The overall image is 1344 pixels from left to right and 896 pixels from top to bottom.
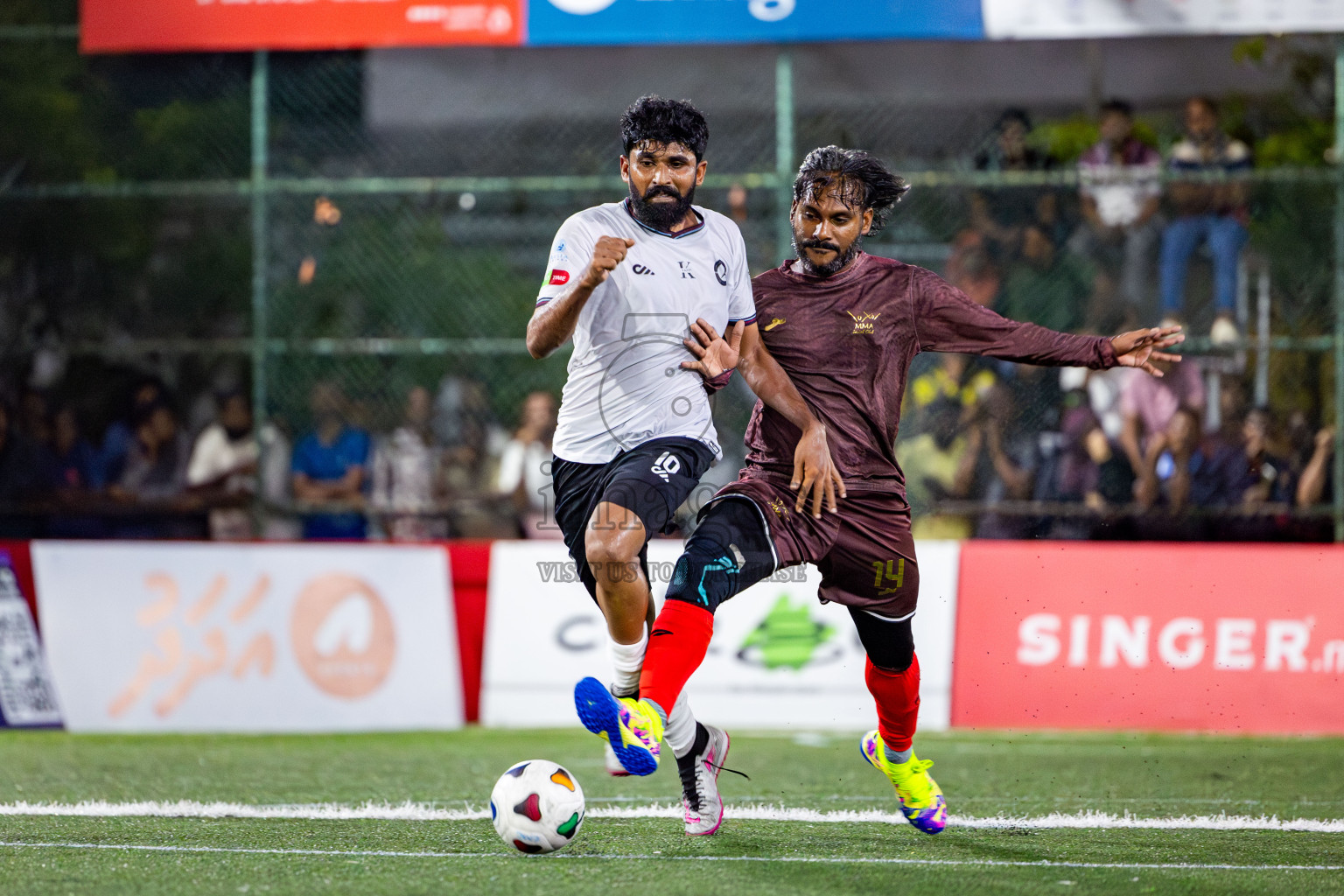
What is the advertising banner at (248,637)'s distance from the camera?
341 inches

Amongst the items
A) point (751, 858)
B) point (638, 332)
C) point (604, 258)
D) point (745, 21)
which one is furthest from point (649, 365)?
point (745, 21)

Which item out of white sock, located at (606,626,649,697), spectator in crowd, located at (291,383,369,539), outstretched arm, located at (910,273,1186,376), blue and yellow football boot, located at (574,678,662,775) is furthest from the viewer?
spectator in crowd, located at (291,383,369,539)

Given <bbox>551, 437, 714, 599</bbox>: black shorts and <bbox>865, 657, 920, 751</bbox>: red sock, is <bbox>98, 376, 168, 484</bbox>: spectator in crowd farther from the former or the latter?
<bbox>865, 657, 920, 751</bbox>: red sock

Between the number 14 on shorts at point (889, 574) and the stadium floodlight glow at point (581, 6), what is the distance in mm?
6227

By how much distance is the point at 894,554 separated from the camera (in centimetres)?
500

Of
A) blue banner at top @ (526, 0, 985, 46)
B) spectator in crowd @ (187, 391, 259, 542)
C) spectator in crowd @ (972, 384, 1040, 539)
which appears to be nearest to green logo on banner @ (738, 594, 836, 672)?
spectator in crowd @ (972, 384, 1040, 539)

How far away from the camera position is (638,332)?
481cm

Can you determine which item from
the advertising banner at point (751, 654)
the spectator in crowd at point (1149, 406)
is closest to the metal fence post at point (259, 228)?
the advertising banner at point (751, 654)

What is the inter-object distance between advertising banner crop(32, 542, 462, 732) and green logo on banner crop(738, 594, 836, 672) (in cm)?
175

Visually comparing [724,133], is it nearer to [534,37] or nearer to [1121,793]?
[534,37]

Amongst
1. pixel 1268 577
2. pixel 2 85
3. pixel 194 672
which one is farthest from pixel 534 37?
pixel 1268 577

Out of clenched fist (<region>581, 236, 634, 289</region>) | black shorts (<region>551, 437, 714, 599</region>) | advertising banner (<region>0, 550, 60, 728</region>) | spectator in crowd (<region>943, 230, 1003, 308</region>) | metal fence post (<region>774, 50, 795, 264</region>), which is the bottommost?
advertising banner (<region>0, 550, 60, 728</region>)

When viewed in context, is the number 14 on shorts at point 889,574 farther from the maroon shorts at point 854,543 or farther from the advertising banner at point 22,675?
the advertising banner at point 22,675

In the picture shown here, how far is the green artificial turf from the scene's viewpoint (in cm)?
421
